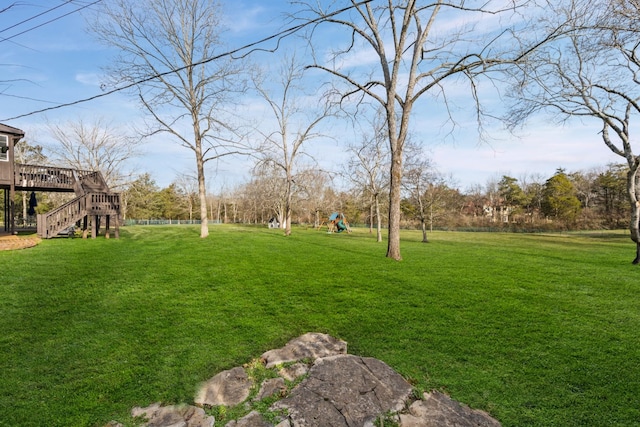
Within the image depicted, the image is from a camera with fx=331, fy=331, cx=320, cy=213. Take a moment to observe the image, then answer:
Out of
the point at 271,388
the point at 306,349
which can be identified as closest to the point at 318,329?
the point at 306,349

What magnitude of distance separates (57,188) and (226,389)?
20.3 metres

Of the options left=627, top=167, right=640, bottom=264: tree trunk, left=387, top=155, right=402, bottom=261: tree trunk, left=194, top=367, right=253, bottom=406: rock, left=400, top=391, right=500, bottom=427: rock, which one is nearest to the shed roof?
left=387, top=155, right=402, bottom=261: tree trunk

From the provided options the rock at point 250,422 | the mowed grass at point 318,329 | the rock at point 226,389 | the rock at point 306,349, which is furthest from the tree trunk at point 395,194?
the rock at point 250,422

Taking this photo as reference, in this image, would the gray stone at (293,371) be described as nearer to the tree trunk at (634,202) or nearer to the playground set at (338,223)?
the tree trunk at (634,202)

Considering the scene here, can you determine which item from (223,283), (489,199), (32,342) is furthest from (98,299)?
(489,199)

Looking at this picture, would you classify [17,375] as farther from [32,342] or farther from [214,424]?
[214,424]

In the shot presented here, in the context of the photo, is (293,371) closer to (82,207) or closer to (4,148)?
(82,207)

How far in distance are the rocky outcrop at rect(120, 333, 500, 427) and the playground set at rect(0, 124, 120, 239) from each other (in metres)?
16.4

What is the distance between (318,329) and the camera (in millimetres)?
5883

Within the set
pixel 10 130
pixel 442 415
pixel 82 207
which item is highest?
pixel 10 130

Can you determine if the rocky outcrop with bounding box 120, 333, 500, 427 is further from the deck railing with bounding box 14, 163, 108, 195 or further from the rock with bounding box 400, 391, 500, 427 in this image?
the deck railing with bounding box 14, 163, 108, 195

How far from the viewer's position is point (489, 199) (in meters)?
73.6

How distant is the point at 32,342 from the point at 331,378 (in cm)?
481

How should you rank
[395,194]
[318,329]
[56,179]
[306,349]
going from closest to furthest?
1. [306,349]
2. [318,329]
3. [395,194]
4. [56,179]
